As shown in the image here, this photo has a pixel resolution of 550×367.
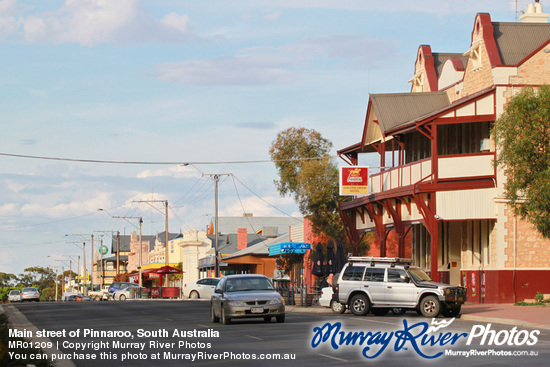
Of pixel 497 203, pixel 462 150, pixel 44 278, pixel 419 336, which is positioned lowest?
pixel 44 278

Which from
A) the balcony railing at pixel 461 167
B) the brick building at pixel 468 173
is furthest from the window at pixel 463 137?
the balcony railing at pixel 461 167

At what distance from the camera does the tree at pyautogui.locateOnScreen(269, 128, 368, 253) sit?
1953 inches

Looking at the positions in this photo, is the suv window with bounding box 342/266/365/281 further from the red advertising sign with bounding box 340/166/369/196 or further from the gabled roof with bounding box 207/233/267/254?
the gabled roof with bounding box 207/233/267/254

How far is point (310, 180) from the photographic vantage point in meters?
49.8

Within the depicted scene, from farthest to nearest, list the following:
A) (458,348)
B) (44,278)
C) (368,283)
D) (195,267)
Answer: (44,278), (195,267), (368,283), (458,348)

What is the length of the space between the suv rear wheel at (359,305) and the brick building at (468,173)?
6491 mm

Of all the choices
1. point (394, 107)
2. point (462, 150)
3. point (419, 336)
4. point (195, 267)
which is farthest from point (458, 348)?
point (195, 267)

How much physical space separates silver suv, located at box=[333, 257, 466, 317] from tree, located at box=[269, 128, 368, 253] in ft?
68.4

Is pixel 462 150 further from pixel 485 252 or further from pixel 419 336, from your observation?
pixel 419 336

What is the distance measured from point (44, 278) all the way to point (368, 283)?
16864cm

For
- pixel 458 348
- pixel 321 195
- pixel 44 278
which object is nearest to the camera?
pixel 458 348

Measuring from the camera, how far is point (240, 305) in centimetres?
2400

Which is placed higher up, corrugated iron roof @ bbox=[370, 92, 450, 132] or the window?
corrugated iron roof @ bbox=[370, 92, 450, 132]

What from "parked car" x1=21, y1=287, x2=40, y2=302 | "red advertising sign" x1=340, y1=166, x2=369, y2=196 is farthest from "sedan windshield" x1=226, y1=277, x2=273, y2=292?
"parked car" x1=21, y1=287, x2=40, y2=302
